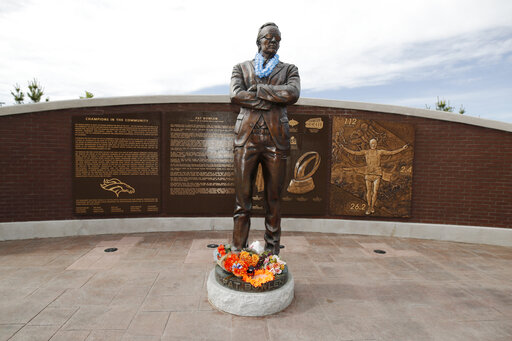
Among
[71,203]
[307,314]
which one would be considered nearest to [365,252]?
[307,314]

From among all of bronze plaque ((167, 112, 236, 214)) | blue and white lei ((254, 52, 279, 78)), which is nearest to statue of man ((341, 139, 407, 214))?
bronze plaque ((167, 112, 236, 214))

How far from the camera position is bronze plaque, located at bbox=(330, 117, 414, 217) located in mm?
6035

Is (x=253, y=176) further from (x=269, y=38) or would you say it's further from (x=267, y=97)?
(x=269, y=38)

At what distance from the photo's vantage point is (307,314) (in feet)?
9.89

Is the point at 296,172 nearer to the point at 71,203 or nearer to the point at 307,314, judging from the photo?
the point at 307,314

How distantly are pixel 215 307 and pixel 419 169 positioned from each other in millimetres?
4953

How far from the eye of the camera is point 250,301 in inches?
115

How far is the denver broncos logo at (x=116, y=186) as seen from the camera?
589cm

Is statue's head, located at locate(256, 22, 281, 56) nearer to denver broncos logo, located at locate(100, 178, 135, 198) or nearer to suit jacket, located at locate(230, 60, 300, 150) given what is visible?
suit jacket, located at locate(230, 60, 300, 150)

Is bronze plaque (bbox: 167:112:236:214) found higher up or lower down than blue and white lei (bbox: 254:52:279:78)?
lower down

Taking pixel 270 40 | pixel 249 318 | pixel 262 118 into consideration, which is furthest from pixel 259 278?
pixel 270 40

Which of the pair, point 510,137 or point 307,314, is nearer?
point 307,314

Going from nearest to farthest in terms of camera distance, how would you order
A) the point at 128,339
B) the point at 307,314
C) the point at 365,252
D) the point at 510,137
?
the point at 128,339 < the point at 307,314 < the point at 365,252 < the point at 510,137

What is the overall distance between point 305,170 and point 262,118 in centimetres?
314
